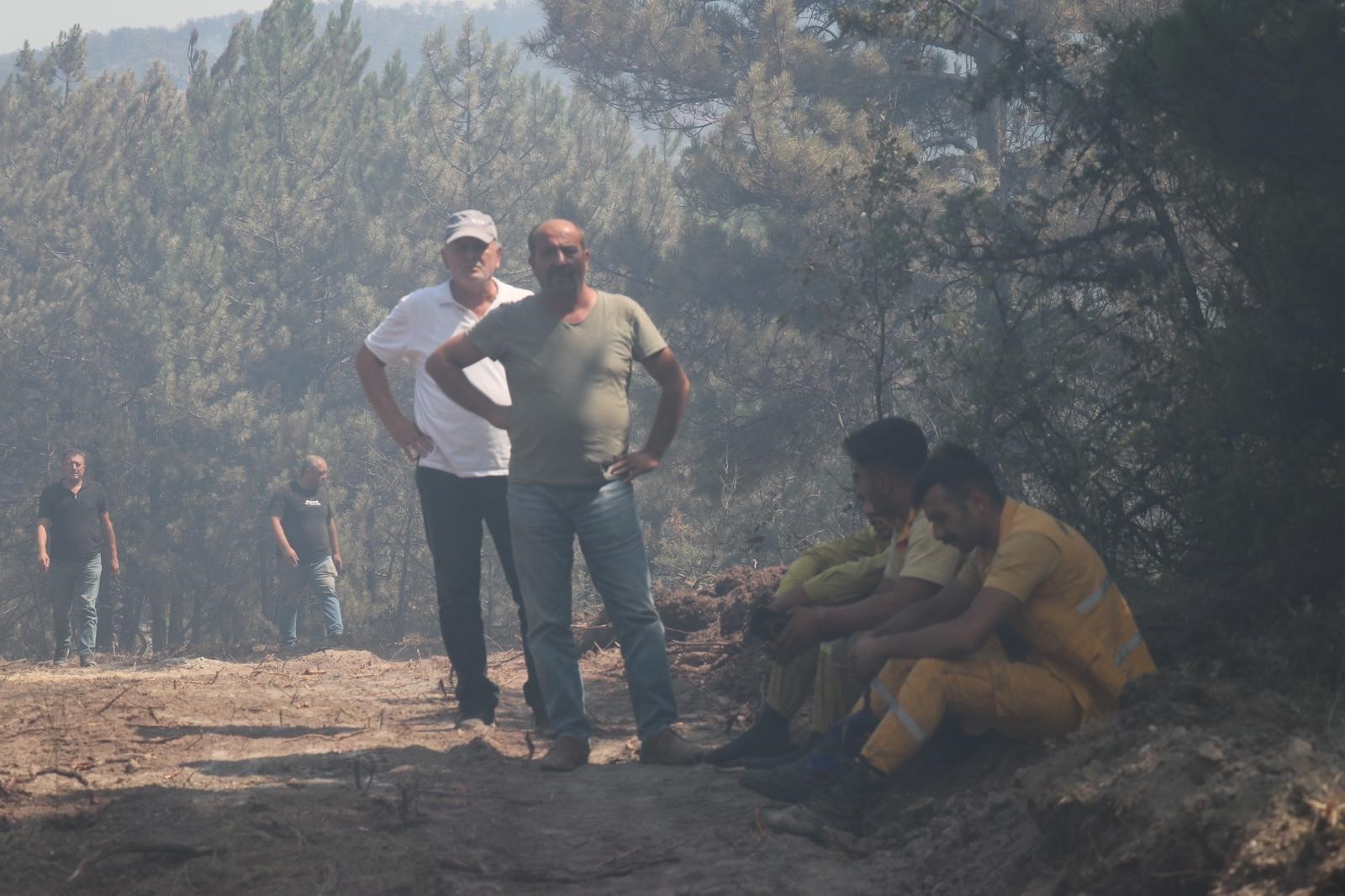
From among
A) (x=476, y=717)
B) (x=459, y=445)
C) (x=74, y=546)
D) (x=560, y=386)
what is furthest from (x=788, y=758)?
(x=74, y=546)

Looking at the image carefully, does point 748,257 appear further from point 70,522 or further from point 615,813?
point 615,813

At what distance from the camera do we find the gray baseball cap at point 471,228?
581cm

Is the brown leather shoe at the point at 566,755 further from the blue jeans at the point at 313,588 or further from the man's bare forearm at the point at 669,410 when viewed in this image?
the blue jeans at the point at 313,588

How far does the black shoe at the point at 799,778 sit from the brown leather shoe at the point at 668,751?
730mm

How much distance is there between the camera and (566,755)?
512 cm

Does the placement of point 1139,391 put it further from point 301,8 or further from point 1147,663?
point 301,8

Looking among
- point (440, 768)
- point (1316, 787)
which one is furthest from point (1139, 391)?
point (1316, 787)

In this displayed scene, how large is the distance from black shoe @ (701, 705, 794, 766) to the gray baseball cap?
233cm

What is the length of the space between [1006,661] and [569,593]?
179cm

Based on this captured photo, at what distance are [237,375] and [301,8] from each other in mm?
7690

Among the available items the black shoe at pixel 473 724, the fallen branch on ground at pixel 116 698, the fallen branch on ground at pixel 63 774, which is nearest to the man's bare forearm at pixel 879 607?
the black shoe at pixel 473 724

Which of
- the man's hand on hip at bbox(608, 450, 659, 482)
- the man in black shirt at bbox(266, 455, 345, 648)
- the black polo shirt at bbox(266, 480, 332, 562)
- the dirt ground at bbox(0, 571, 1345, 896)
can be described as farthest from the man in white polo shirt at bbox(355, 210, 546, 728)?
the black polo shirt at bbox(266, 480, 332, 562)

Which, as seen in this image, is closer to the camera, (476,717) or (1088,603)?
(1088,603)

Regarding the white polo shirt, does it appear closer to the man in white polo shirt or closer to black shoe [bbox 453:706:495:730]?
the man in white polo shirt
